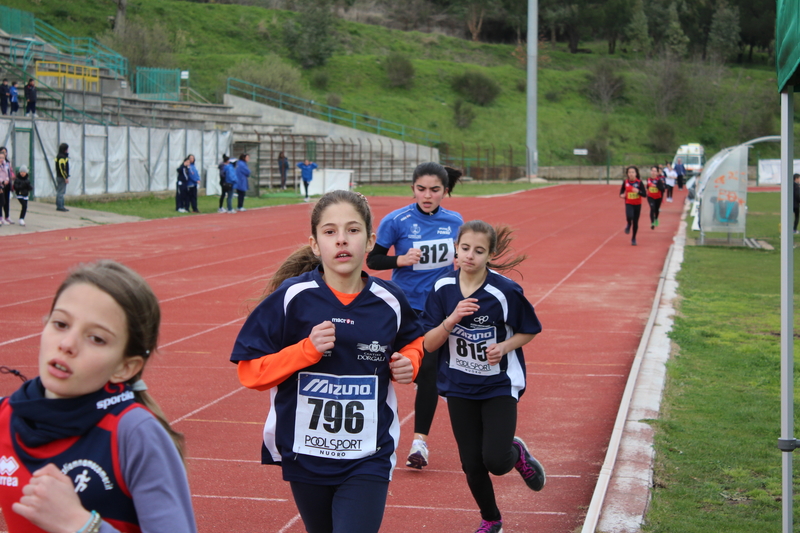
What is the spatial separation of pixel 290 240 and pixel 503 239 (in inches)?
638

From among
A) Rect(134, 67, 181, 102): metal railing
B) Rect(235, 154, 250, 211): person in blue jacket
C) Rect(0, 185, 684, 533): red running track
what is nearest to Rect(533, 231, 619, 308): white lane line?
Rect(0, 185, 684, 533): red running track

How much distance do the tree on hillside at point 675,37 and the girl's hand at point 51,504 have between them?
331ft

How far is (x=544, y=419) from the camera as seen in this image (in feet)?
23.6

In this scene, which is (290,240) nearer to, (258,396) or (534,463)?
(258,396)

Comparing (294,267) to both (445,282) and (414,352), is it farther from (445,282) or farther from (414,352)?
(445,282)

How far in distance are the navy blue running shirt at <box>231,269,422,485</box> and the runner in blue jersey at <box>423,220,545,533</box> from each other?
1.31 meters

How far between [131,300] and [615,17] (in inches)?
4207

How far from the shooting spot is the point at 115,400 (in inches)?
78.4

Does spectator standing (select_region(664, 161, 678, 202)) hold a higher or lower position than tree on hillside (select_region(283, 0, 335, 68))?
lower

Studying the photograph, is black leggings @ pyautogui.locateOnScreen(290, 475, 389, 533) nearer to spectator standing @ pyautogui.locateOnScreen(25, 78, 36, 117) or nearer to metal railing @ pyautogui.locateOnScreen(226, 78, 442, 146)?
spectator standing @ pyautogui.locateOnScreen(25, 78, 36, 117)

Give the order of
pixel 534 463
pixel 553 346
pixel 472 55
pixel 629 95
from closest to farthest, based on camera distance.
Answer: pixel 534 463
pixel 553 346
pixel 629 95
pixel 472 55

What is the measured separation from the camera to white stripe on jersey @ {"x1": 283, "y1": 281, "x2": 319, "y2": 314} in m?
3.30

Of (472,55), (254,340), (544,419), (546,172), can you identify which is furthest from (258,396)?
(472,55)

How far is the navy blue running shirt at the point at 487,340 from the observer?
4715mm
